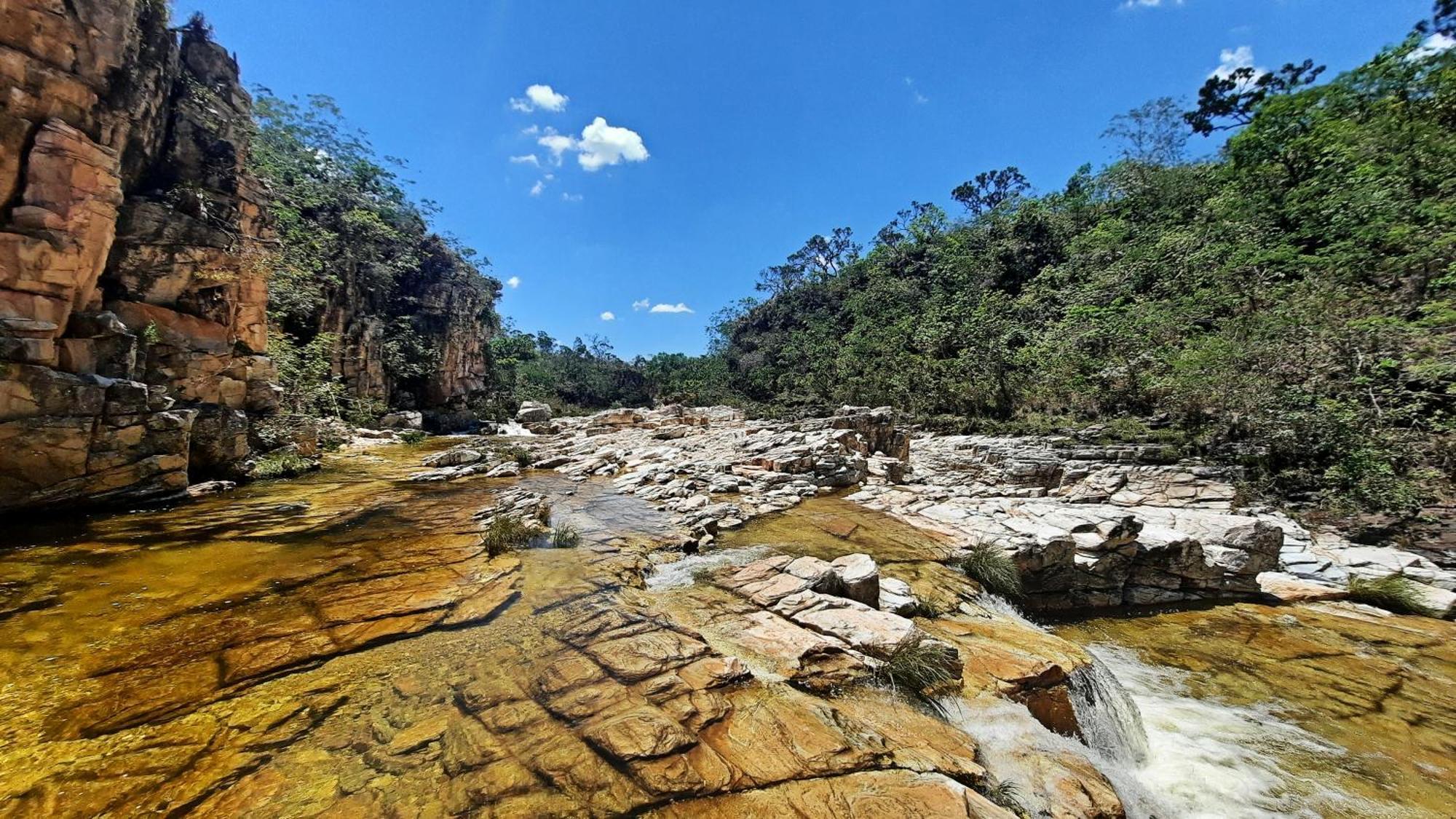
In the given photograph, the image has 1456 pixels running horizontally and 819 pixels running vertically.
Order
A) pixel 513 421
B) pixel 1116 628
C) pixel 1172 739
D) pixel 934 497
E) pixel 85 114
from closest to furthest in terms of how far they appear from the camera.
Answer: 1. pixel 1172 739
2. pixel 1116 628
3. pixel 85 114
4. pixel 934 497
5. pixel 513 421

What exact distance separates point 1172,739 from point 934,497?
720 cm

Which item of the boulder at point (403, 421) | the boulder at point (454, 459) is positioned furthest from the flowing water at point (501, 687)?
the boulder at point (403, 421)

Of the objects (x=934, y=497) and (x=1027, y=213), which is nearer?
(x=934, y=497)

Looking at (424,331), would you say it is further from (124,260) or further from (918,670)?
(918,670)

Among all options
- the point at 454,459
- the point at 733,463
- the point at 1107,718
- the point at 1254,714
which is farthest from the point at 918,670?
the point at 454,459

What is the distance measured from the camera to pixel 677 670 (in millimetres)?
3943

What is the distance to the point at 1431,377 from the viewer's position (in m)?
9.73

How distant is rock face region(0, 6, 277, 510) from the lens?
24.9 feet

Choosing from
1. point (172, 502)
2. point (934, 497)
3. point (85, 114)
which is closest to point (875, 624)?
point (934, 497)

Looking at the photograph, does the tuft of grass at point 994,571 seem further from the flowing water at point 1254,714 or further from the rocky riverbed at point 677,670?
the rocky riverbed at point 677,670

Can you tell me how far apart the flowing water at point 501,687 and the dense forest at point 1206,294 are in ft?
22.2

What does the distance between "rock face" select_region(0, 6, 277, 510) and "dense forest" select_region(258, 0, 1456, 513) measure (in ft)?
23.9

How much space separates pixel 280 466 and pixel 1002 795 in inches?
645

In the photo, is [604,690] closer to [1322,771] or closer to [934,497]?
[1322,771]
